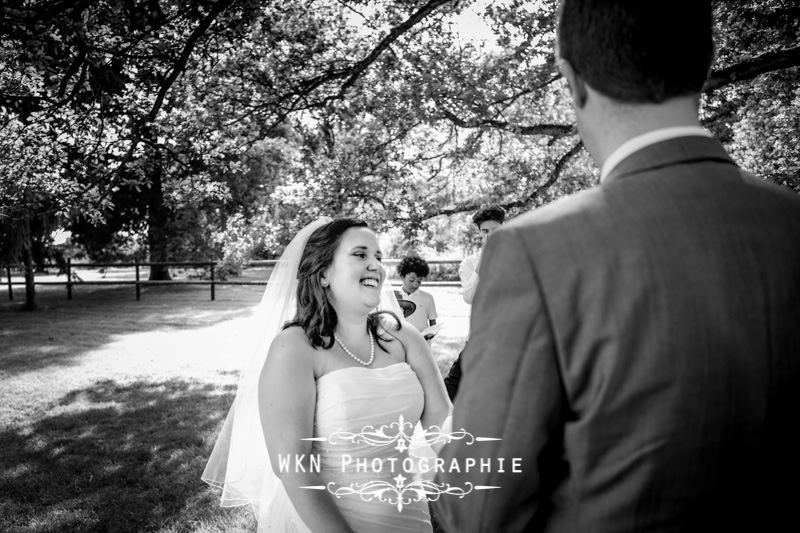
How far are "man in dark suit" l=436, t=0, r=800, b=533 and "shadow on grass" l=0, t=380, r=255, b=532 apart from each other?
160 inches

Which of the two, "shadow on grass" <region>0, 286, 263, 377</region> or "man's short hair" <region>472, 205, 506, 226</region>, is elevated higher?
"man's short hair" <region>472, 205, 506, 226</region>

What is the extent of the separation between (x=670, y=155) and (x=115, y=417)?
7.80 metres

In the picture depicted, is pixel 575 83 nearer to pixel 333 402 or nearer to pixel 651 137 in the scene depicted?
pixel 651 137

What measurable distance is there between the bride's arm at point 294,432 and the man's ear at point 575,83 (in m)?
1.79

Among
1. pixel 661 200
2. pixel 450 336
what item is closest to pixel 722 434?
pixel 661 200

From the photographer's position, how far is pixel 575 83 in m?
1.04

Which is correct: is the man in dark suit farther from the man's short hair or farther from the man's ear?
the man's short hair

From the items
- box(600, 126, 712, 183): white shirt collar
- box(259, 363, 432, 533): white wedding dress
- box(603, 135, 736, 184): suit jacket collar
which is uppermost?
box(600, 126, 712, 183): white shirt collar

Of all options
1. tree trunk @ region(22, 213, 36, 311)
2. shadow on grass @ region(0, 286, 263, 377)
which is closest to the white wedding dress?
shadow on grass @ region(0, 286, 263, 377)

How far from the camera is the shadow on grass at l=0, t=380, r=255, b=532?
4398 mm

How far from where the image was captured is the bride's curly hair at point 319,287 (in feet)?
9.05

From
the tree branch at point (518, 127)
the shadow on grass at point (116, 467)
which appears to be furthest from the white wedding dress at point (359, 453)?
the tree branch at point (518, 127)

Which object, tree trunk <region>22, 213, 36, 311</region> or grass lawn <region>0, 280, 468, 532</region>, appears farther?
tree trunk <region>22, 213, 36, 311</region>

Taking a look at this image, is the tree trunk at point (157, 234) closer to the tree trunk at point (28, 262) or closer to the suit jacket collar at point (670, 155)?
the tree trunk at point (28, 262)
